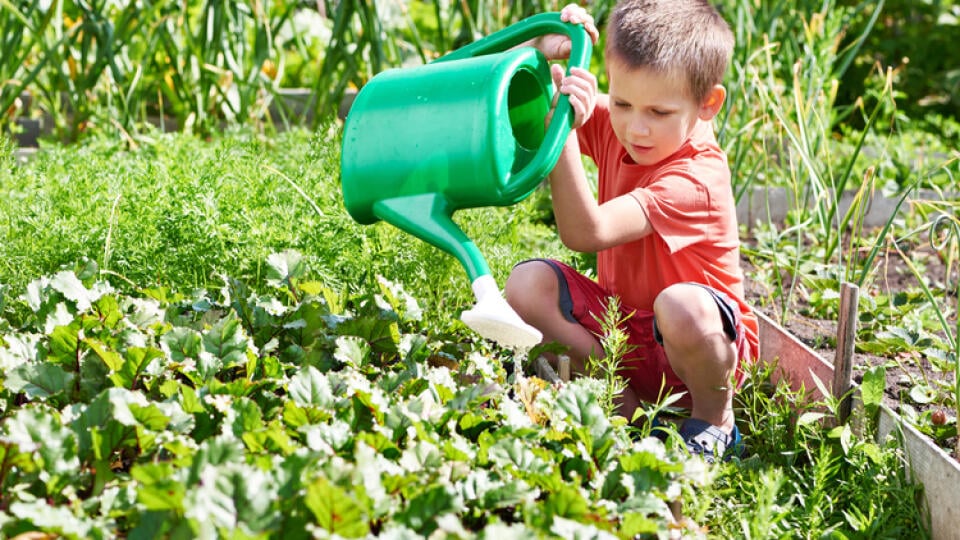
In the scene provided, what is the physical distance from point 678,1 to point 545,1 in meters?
1.57

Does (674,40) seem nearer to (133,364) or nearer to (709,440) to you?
(709,440)

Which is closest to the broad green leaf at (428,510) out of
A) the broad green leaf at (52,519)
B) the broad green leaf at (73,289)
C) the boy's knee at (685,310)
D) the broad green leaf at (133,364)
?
the broad green leaf at (52,519)

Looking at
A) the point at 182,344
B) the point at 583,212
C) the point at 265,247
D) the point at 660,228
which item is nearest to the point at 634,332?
the point at 660,228

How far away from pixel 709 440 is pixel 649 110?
679 mm

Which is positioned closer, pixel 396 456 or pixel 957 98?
pixel 396 456

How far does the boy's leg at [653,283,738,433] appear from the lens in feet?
7.07

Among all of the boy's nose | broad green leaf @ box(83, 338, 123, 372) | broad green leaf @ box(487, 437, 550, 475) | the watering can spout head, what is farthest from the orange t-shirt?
broad green leaf @ box(83, 338, 123, 372)

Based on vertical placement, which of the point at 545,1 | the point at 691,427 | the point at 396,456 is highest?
the point at 545,1

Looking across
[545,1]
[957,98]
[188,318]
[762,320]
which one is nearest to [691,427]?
[762,320]

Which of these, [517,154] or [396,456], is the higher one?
[517,154]

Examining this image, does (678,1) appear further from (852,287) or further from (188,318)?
(188,318)

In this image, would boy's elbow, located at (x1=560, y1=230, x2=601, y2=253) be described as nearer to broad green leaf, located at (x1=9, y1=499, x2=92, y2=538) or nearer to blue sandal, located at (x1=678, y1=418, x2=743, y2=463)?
blue sandal, located at (x1=678, y1=418, x2=743, y2=463)

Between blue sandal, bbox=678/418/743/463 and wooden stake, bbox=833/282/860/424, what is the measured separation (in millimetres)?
218

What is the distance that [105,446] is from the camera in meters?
1.51
